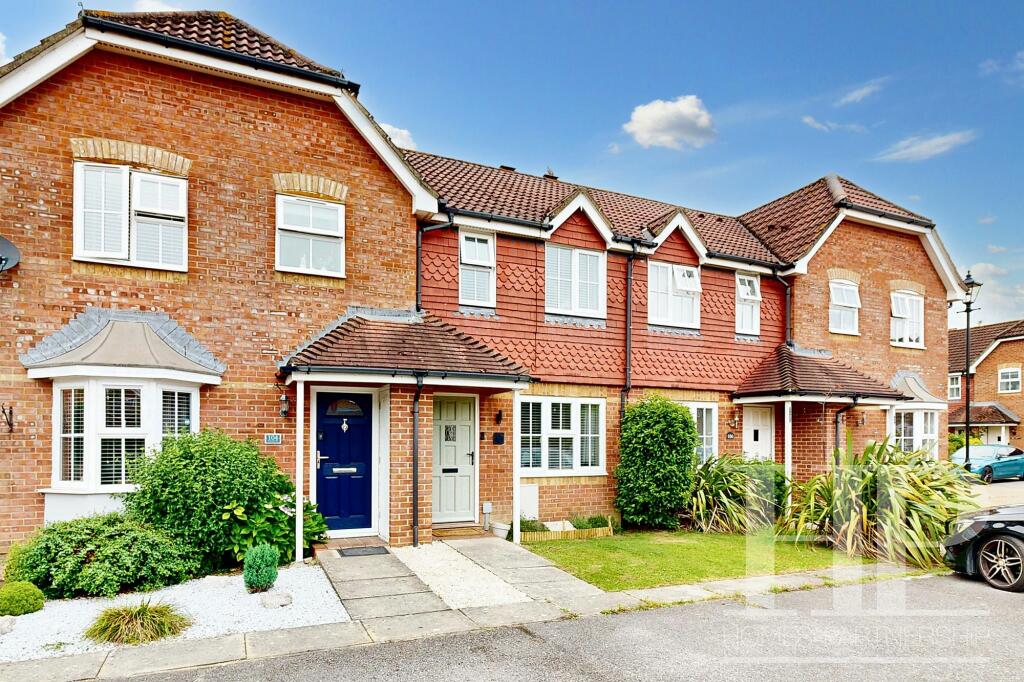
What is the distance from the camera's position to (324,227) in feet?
37.8

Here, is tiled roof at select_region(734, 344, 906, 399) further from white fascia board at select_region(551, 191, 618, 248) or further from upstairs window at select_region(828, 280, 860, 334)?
white fascia board at select_region(551, 191, 618, 248)

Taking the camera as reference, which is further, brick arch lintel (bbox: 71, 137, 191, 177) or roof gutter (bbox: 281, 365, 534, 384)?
roof gutter (bbox: 281, 365, 534, 384)

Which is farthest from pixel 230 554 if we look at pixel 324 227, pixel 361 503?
pixel 324 227

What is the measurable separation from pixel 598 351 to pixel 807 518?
480cm

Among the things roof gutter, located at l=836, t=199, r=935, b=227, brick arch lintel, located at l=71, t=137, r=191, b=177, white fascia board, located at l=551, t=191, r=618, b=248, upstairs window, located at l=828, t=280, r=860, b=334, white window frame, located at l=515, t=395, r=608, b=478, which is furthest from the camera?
upstairs window, located at l=828, t=280, r=860, b=334

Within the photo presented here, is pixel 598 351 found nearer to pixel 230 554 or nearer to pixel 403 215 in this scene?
pixel 403 215

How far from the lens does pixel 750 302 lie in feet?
53.8

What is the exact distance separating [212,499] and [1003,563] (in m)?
10.4

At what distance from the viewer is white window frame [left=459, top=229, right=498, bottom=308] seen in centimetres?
1288

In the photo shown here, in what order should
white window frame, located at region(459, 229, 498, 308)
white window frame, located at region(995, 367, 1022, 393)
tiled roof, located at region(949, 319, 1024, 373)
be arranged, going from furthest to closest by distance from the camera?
tiled roof, located at region(949, 319, 1024, 373)
white window frame, located at region(995, 367, 1022, 393)
white window frame, located at region(459, 229, 498, 308)

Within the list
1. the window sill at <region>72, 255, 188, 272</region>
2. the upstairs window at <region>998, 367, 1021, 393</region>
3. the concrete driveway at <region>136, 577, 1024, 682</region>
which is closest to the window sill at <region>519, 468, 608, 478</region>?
the concrete driveway at <region>136, 577, 1024, 682</region>

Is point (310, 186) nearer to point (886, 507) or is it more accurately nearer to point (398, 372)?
point (398, 372)

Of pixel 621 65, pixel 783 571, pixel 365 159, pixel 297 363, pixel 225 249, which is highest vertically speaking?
pixel 621 65

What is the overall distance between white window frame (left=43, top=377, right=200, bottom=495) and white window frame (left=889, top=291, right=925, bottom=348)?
16876mm
